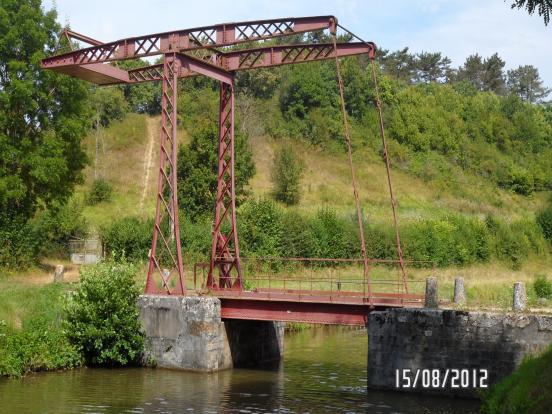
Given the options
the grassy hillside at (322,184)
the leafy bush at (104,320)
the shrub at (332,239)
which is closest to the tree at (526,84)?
the grassy hillside at (322,184)

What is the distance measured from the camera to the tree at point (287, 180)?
184ft

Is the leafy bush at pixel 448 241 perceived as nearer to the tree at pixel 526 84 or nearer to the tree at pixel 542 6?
the tree at pixel 542 6

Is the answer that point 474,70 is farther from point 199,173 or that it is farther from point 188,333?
point 188,333

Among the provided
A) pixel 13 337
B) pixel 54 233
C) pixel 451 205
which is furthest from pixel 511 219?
pixel 13 337

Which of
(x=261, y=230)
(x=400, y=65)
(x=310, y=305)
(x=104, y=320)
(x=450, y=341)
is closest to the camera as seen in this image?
(x=450, y=341)

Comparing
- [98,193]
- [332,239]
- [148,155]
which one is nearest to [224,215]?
[332,239]

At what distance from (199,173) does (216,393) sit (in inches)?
1004

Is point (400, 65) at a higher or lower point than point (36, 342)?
higher

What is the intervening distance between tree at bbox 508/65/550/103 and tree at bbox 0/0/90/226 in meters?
86.2

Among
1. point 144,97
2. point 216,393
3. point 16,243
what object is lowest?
point 216,393

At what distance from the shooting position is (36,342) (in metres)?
22.7

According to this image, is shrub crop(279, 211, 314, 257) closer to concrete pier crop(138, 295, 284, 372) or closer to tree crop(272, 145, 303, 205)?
tree crop(272, 145, 303, 205)

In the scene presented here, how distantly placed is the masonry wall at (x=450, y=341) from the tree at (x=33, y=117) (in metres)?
18.6

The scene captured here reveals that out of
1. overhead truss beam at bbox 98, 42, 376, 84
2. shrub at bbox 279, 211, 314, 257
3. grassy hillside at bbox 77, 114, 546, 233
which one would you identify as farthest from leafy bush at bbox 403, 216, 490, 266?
overhead truss beam at bbox 98, 42, 376, 84
